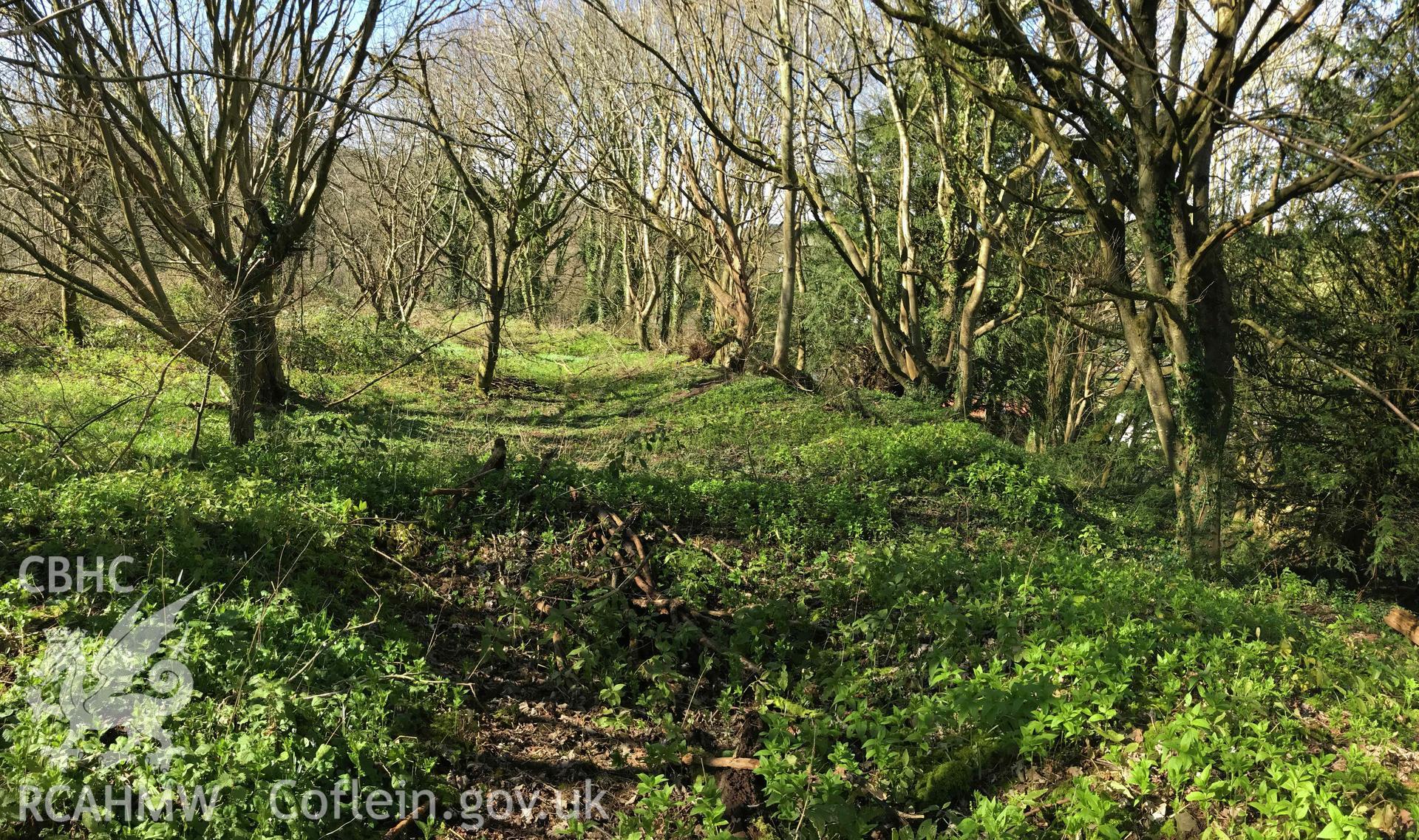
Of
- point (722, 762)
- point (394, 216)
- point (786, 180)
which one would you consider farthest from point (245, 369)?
point (394, 216)

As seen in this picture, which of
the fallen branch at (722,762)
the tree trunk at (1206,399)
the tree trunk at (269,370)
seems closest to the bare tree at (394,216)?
the tree trunk at (269,370)

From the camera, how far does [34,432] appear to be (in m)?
6.18

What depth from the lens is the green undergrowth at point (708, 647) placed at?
2859 millimetres

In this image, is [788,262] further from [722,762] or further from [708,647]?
[722,762]

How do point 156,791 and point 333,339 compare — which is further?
point 333,339

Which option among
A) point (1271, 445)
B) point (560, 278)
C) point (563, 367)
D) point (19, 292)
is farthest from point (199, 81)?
point (560, 278)

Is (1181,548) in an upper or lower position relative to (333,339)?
lower

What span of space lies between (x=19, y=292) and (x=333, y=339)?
16.1 feet

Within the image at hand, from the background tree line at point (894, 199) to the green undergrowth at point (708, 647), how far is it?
1527mm

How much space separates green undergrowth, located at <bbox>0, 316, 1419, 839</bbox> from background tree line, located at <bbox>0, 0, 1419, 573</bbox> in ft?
5.01

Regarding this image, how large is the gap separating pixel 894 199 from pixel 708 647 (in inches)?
660

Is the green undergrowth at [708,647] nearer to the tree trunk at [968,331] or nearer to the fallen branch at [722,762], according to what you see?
the fallen branch at [722,762]

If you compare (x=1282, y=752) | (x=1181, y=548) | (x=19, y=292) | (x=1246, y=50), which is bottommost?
(x=1181, y=548)

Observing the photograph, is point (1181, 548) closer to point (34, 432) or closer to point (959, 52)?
point (959, 52)
